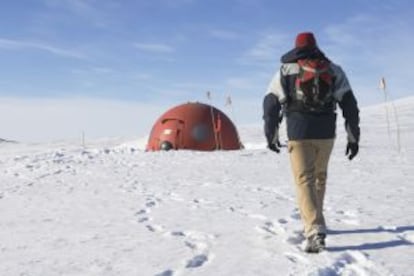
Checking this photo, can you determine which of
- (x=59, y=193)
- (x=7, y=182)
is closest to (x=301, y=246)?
(x=59, y=193)

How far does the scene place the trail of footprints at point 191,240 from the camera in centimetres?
523

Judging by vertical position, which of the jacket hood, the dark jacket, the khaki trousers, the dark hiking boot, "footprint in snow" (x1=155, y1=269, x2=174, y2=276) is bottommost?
"footprint in snow" (x1=155, y1=269, x2=174, y2=276)

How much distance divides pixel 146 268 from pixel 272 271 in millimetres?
1039

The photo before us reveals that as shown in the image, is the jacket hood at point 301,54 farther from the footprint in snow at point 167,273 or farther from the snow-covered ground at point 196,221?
the footprint in snow at point 167,273

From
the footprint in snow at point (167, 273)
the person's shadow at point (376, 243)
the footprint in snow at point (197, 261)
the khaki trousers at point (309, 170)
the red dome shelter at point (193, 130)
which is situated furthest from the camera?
the red dome shelter at point (193, 130)

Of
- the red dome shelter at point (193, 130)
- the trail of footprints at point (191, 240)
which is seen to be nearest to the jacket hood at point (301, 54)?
the trail of footprints at point (191, 240)

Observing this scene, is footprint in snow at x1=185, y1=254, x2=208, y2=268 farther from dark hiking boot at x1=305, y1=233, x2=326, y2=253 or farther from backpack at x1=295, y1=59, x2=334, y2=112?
backpack at x1=295, y1=59, x2=334, y2=112

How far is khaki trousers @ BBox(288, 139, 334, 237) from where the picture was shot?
230 inches

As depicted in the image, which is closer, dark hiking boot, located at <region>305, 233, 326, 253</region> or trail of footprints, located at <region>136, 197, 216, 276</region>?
trail of footprints, located at <region>136, 197, 216, 276</region>

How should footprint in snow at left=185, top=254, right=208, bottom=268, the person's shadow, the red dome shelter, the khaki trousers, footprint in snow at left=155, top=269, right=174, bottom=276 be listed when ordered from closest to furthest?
footprint in snow at left=155, top=269, right=174, bottom=276 < footprint in snow at left=185, top=254, right=208, bottom=268 < the person's shadow < the khaki trousers < the red dome shelter

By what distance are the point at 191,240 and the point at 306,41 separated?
2.28 metres

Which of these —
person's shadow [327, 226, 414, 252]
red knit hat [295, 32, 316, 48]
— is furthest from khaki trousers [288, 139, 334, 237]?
red knit hat [295, 32, 316, 48]

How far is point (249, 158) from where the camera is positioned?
16906 mm

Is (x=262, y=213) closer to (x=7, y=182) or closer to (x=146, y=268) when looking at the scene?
(x=146, y=268)
